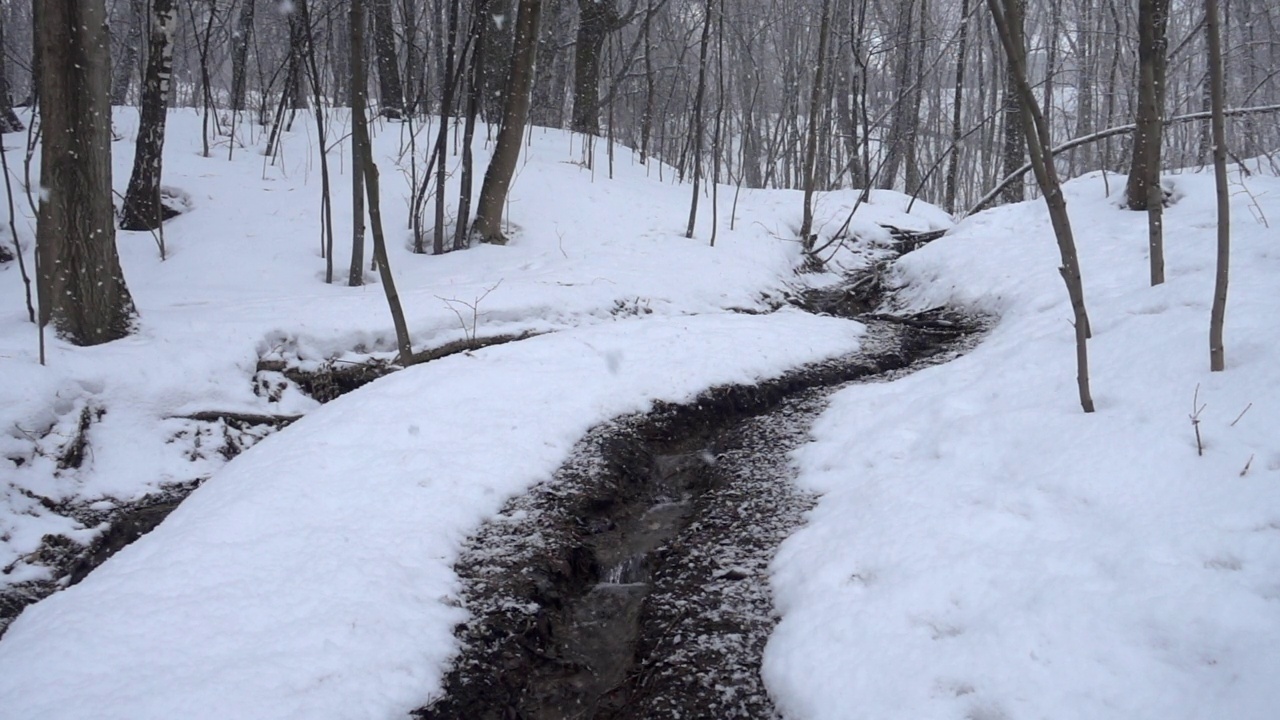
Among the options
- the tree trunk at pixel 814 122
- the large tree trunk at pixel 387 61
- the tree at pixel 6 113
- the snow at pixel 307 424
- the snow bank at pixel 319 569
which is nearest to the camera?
the snow bank at pixel 319 569

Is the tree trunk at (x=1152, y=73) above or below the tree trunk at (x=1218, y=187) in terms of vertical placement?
above

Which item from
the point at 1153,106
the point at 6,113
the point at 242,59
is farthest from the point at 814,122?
the point at 6,113

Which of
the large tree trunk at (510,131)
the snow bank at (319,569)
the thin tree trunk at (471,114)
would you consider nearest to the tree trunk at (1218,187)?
the snow bank at (319,569)

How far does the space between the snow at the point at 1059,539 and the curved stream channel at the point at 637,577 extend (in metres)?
0.24

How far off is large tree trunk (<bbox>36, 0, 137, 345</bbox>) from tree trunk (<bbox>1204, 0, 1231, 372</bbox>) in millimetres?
6965

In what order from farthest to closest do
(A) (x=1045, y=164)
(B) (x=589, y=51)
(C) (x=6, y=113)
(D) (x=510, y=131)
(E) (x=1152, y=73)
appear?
(B) (x=589, y=51)
(C) (x=6, y=113)
(D) (x=510, y=131)
(E) (x=1152, y=73)
(A) (x=1045, y=164)

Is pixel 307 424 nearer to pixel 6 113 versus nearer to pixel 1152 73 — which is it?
pixel 1152 73

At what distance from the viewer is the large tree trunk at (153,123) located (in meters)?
8.45

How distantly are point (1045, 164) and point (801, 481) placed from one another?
88.3 inches

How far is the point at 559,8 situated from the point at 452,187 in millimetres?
6261

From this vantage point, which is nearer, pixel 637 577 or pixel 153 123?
pixel 637 577

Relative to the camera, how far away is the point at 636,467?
16.5 feet

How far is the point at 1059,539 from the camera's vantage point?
2979 mm

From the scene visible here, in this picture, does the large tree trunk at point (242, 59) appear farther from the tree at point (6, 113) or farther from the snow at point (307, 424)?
the tree at point (6, 113)
